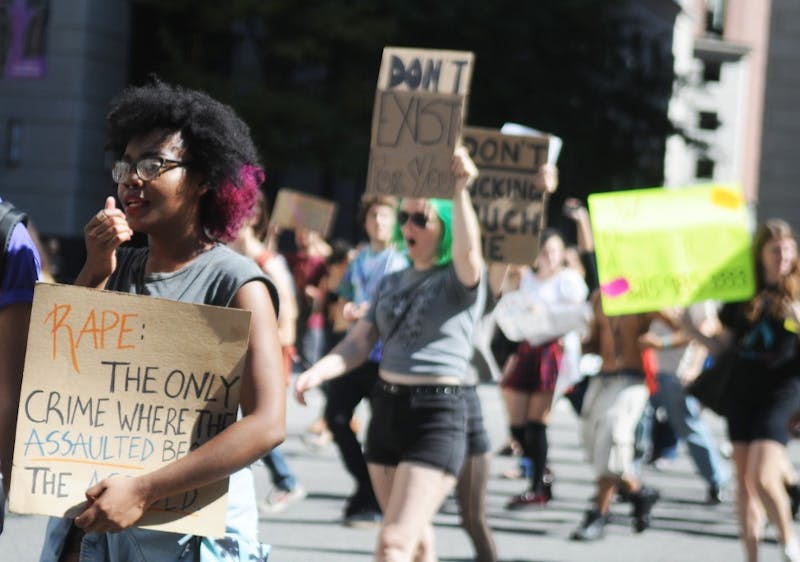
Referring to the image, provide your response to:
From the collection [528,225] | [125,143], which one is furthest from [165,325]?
[528,225]

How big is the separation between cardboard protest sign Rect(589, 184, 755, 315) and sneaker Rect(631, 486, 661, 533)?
168 cm

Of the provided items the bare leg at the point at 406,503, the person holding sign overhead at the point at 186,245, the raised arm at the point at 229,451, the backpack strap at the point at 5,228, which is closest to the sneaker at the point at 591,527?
the bare leg at the point at 406,503

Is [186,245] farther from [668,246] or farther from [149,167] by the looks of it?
[668,246]

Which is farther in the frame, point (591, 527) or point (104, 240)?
point (591, 527)

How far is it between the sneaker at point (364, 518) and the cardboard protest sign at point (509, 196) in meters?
2.22

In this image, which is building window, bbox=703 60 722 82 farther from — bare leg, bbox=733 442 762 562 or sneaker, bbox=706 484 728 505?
bare leg, bbox=733 442 762 562

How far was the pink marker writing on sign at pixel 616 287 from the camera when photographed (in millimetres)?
8000

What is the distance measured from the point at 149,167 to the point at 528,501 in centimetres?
721

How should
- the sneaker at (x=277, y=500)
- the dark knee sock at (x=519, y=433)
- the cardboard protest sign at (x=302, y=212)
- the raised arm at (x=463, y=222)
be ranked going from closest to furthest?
the raised arm at (x=463, y=222), the sneaker at (x=277, y=500), the dark knee sock at (x=519, y=433), the cardboard protest sign at (x=302, y=212)

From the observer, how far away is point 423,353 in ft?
18.9

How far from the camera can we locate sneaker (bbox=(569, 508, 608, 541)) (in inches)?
350

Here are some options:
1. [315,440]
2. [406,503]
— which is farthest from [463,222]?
[315,440]

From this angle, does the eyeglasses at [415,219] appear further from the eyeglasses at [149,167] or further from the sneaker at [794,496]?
the sneaker at [794,496]

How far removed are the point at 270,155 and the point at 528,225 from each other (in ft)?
62.1
